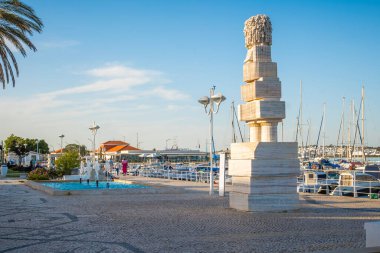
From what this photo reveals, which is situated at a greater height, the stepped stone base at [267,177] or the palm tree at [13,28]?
the palm tree at [13,28]

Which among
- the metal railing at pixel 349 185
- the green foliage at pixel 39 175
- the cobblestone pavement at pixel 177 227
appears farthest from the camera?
the green foliage at pixel 39 175

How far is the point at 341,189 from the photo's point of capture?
24.5 metres

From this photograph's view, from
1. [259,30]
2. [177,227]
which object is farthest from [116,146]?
[177,227]

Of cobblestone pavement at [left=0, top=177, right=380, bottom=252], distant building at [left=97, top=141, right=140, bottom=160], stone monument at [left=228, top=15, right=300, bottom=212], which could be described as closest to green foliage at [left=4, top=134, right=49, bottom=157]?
distant building at [left=97, top=141, right=140, bottom=160]

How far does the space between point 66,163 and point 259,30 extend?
22.9 meters

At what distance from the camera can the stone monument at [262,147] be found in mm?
15102

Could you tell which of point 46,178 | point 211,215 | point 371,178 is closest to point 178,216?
point 211,215

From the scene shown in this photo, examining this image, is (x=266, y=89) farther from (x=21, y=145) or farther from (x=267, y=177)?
(x=21, y=145)

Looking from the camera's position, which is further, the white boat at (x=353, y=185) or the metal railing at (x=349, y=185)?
the white boat at (x=353, y=185)

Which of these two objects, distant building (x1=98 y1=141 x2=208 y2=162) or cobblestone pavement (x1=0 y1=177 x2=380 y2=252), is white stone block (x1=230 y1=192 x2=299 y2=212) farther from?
distant building (x1=98 y1=141 x2=208 y2=162)

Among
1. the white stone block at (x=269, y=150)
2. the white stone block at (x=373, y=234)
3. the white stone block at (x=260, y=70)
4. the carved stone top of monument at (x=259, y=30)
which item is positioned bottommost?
the white stone block at (x=373, y=234)

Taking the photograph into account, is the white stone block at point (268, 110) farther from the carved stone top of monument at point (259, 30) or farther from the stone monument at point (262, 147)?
the carved stone top of monument at point (259, 30)

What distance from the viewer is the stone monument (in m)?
15.1

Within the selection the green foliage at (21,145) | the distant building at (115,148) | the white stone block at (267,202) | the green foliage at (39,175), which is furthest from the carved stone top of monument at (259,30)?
the distant building at (115,148)
